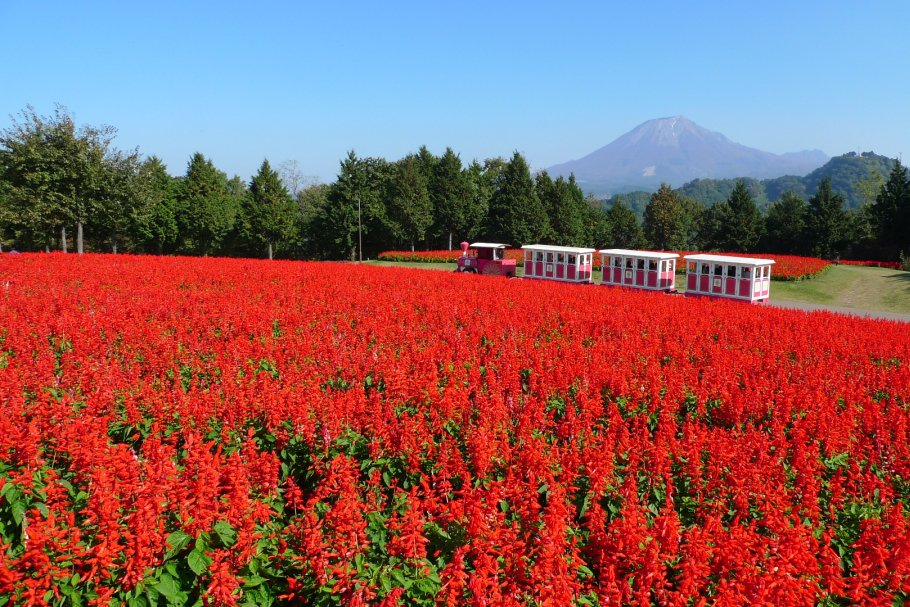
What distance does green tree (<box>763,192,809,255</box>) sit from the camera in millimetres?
56719

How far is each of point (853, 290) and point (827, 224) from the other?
2745cm

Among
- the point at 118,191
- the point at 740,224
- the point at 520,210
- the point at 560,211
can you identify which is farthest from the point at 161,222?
the point at 740,224

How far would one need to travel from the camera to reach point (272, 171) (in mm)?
53531

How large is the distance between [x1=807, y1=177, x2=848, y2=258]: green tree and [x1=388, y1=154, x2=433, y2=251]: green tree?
120 feet

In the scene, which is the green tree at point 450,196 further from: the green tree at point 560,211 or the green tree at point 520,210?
the green tree at point 560,211

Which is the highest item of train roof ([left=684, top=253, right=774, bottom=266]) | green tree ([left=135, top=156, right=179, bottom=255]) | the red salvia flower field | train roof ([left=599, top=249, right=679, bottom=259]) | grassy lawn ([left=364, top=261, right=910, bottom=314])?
green tree ([left=135, top=156, right=179, bottom=255])

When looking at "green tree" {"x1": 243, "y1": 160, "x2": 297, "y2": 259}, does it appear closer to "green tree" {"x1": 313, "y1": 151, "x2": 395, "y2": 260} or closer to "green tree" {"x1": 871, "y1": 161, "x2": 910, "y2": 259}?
"green tree" {"x1": 313, "y1": 151, "x2": 395, "y2": 260}

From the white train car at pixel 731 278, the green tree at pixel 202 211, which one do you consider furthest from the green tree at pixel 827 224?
the green tree at pixel 202 211

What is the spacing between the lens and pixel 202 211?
5909cm

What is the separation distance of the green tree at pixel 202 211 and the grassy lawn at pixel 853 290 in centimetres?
4143

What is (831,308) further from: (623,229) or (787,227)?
(623,229)

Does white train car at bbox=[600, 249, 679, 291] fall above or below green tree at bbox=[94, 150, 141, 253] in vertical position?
below

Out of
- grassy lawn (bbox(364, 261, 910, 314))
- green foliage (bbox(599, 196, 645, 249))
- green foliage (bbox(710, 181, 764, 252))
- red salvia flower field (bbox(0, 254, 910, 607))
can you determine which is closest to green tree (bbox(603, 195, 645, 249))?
green foliage (bbox(599, 196, 645, 249))

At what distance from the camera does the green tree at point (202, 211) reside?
2335 inches
